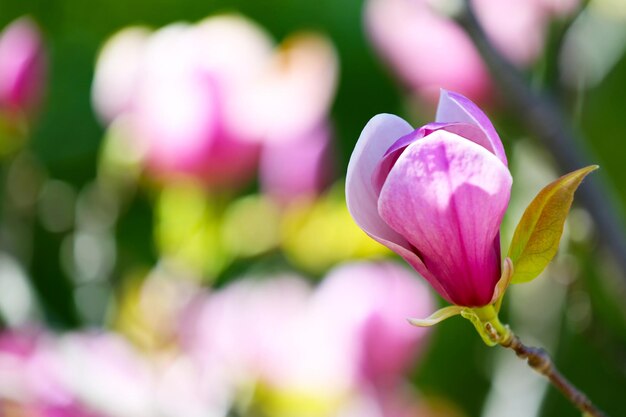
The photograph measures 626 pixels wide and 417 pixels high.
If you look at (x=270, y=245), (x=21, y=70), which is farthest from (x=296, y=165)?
(x=21, y=70)

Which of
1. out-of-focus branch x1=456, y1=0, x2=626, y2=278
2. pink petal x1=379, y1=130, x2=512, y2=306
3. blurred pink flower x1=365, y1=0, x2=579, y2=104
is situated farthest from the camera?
blurred pink flower x1=365, y1=0, x2=579, y2=104

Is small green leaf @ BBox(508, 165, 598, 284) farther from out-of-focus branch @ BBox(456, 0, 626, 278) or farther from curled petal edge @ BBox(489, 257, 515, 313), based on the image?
out-of-focus branch @ BBox(456, 0, 626, 278)

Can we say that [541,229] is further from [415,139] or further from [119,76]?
[119,76]

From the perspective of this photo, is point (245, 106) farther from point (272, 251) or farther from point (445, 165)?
point (445, 165)

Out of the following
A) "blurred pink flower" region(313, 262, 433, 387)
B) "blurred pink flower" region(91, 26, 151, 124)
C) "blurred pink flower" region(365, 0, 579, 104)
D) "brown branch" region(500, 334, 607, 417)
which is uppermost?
"blurred pink flower" region(91, 26, 151, 124)

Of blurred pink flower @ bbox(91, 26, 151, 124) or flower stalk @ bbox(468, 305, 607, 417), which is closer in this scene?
flower stalk @ bbox(468, 305, 607, 417)

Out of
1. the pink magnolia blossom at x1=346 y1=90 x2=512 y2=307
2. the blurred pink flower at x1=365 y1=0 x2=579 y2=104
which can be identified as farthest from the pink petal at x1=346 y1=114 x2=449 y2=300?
the blurred pink flower at x1=365 y1=0 x2=579 y2=104

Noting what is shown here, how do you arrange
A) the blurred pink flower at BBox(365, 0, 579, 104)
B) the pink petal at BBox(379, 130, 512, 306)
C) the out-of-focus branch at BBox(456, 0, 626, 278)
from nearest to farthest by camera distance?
the pink petal at BBox(379, 130, 512, 306)
the out-of-focus branch at BBox(456, 0, 626, 278)
the blurred pink flower at BBox(365, 0, 579, 104)
